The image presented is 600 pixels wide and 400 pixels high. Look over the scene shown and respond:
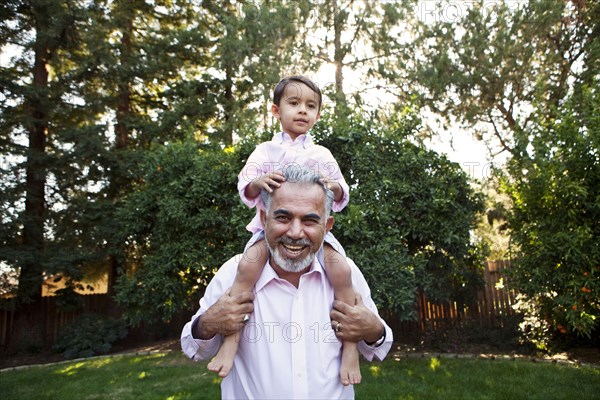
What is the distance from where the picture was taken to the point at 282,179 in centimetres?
236

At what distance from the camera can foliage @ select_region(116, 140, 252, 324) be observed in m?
8.21

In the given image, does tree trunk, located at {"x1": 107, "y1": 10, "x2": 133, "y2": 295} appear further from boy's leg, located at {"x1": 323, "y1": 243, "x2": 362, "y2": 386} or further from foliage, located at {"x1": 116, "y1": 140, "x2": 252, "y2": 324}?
boy's leg, located at {"x1": 323, "y1": 243, "x2": 362, "y2": 386}

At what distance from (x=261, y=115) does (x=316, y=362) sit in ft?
36.3

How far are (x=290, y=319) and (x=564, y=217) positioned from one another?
6518 mm

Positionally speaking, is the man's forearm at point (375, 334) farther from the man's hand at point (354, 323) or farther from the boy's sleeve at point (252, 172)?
the boy's sleeve at point (252, 172)

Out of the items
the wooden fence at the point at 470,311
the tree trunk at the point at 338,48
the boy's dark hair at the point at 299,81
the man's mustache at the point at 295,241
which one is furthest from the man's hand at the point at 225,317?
the tree trunk at the point at 338,48

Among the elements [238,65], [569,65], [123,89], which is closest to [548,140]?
[569,65]

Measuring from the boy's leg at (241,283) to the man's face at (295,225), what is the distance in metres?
0.13

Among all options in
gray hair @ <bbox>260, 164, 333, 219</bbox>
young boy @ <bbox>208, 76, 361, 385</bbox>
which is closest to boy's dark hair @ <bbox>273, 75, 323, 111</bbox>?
young boy @ <bbox>208, 76, 361, 385</bbox>

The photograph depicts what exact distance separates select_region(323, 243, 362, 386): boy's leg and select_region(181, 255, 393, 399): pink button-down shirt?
5 centimetres

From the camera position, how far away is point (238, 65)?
43.2ft

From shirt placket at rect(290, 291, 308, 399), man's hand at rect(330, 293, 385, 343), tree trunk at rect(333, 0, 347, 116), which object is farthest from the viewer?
tree trunk at rect(333, 0, 347, 116)

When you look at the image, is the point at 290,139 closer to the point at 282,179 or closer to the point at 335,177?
the point at 335,177

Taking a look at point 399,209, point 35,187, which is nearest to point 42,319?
point 35,187
